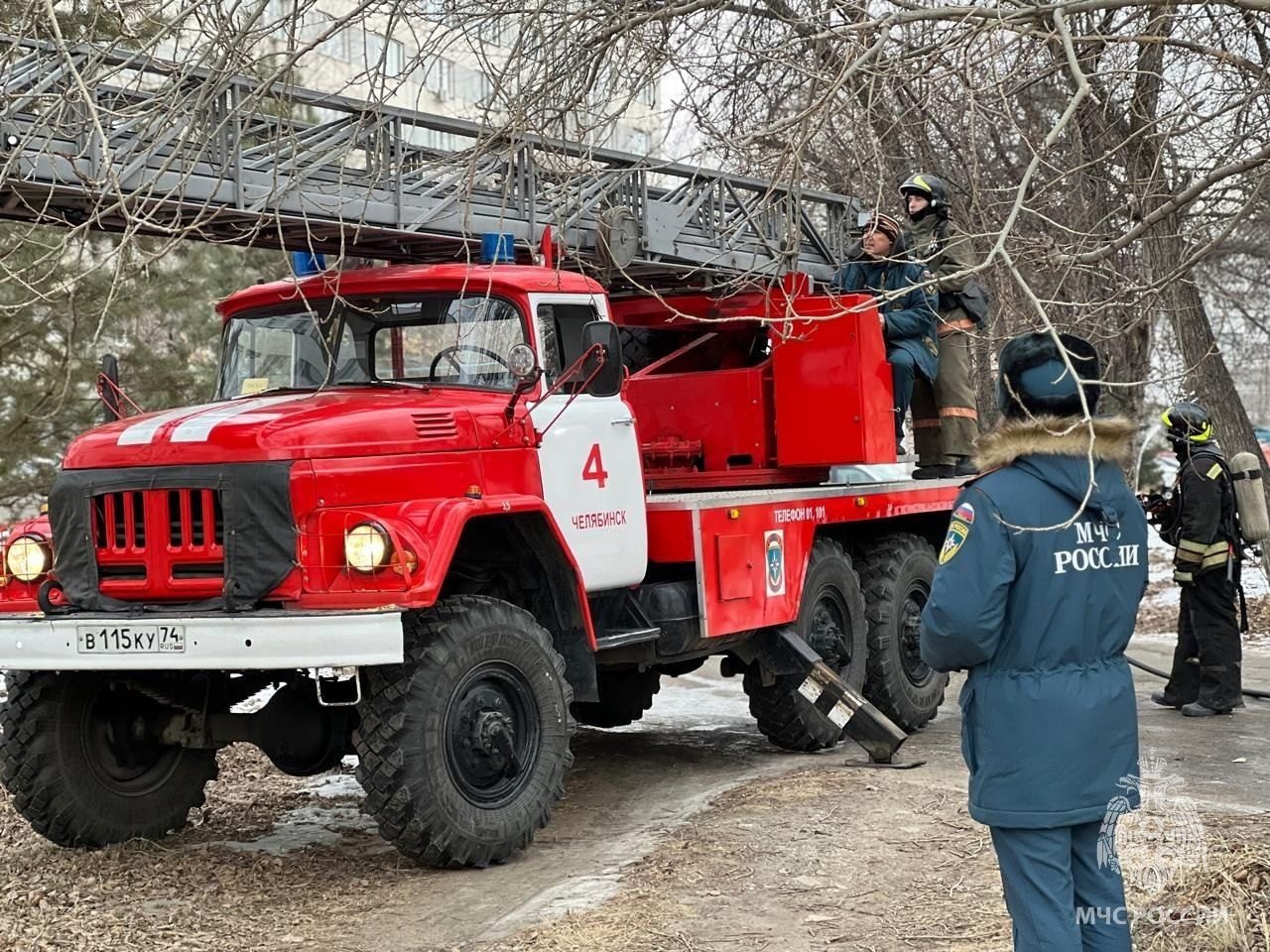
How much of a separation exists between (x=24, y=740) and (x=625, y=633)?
2.72 metres

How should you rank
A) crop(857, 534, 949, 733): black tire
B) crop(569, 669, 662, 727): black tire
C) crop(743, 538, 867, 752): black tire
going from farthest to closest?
crop(857, 534, 949, 733): black tire < crop(569, 669, 662, 727): black tire < crop(743, 538, 867, 752): black tire

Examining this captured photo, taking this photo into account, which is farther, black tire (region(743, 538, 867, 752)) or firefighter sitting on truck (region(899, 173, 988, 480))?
firefighter sitting on truck (region(899, 173, 988, 480))

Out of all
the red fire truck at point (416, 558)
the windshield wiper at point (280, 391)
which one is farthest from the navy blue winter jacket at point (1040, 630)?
the windshield wiper at point (280, 391)

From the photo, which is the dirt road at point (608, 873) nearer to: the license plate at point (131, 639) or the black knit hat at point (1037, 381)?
the license plate at point (131, 639)

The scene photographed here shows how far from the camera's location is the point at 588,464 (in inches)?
295

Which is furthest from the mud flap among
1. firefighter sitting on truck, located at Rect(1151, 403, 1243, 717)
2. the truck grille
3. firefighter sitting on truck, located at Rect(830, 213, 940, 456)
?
the truck grille

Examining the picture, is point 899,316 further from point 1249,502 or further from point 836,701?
point 1249,502

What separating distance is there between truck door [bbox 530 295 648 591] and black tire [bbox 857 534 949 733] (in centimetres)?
250

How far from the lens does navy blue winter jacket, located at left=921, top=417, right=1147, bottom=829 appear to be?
4012mm

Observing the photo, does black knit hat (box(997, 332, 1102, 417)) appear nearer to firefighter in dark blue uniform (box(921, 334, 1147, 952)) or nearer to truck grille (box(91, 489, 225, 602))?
firefighter in dark blue uniform (box(921, 334, 1147, 952))

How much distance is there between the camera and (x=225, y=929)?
589 cm

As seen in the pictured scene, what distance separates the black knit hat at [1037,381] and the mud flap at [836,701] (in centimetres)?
436

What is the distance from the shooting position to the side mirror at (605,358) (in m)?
7.28

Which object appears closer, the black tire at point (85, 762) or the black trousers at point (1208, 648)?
the black tire at point (85, 762)
